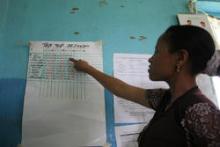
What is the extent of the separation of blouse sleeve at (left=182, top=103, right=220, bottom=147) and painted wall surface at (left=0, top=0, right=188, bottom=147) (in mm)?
512

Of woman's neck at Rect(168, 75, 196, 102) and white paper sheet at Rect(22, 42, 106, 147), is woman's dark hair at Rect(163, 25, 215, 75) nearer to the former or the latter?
woman's neck at Rect(168, 75, 196, 102)

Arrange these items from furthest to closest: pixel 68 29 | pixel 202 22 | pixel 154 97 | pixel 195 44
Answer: pixel 202 22, pixel 68 29, pixel 154 97, pixel 195 44

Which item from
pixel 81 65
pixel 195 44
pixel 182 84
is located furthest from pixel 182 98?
pixel 81 65

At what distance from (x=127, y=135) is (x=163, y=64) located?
0.44 m

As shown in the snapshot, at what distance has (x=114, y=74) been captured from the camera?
1372 millimetres

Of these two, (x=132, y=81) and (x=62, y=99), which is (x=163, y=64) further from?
(x=62, y=99)

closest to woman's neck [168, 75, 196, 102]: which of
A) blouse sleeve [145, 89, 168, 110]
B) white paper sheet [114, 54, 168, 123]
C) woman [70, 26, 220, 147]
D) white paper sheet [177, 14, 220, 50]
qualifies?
woman [70, 26, 220, 147]

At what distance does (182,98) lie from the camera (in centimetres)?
93

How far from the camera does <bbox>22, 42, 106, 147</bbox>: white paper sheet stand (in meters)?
1.23

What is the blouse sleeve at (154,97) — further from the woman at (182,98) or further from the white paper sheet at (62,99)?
the white paper sheet at (62,99)

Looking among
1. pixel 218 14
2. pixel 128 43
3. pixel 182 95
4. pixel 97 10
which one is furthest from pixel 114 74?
pixel 218 14

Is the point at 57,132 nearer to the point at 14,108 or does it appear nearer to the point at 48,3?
the point at 14,108

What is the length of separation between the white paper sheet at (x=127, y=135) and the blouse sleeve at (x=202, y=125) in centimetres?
48

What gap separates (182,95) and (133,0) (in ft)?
2.48
